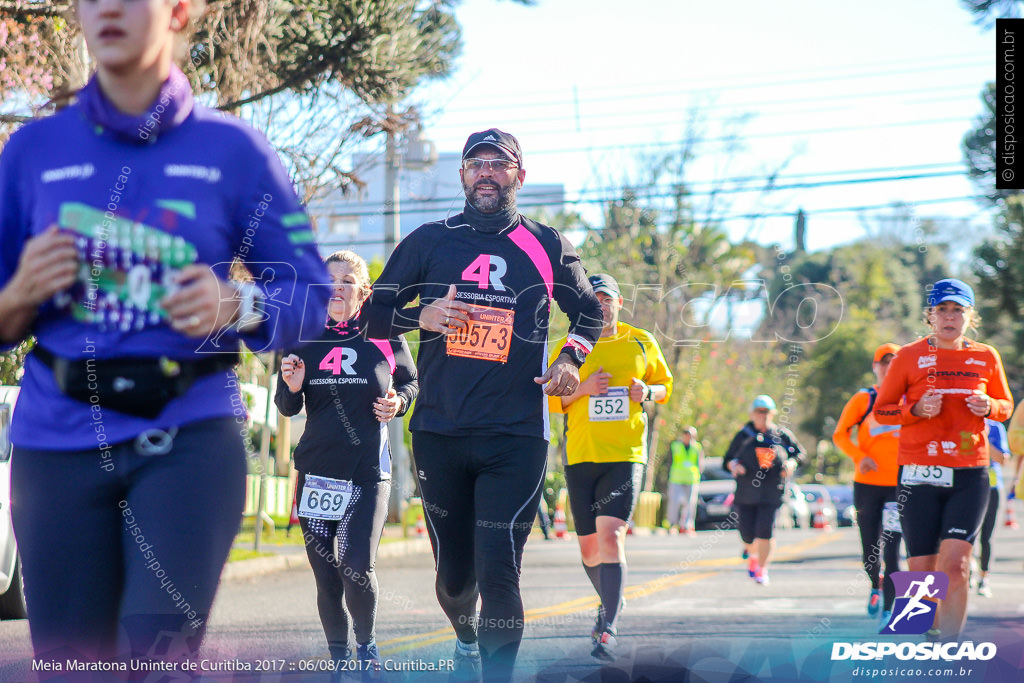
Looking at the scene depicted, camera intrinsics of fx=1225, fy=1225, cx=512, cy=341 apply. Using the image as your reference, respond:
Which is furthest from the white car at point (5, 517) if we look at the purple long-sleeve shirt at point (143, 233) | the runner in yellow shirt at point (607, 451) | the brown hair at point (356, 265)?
the purple long-sleeve shirt at point (143, 233)

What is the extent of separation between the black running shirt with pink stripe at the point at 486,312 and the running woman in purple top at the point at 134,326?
101 inches

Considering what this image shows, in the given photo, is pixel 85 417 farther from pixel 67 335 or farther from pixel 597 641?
pixel 597 641

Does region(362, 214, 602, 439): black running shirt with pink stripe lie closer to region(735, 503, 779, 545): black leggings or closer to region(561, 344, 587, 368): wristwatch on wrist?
region(561, 344, 587, 368): wristwatch on wrist

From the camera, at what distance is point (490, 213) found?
205 inches

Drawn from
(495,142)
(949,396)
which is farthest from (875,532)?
(495,142)

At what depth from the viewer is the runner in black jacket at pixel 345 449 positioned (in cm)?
580

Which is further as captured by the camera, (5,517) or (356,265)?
(5,517)

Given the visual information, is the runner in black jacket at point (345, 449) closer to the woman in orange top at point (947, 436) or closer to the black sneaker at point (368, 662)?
the black sneaker at point (368, 662)

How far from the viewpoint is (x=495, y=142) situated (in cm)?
516

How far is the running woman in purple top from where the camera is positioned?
7.60 ft

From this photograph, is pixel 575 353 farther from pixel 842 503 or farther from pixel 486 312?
pixel 842 503

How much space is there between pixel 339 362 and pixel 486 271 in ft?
4.06

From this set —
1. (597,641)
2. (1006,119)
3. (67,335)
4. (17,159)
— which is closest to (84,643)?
(67,335)

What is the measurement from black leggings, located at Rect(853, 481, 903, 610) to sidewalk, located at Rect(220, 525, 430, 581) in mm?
4872
